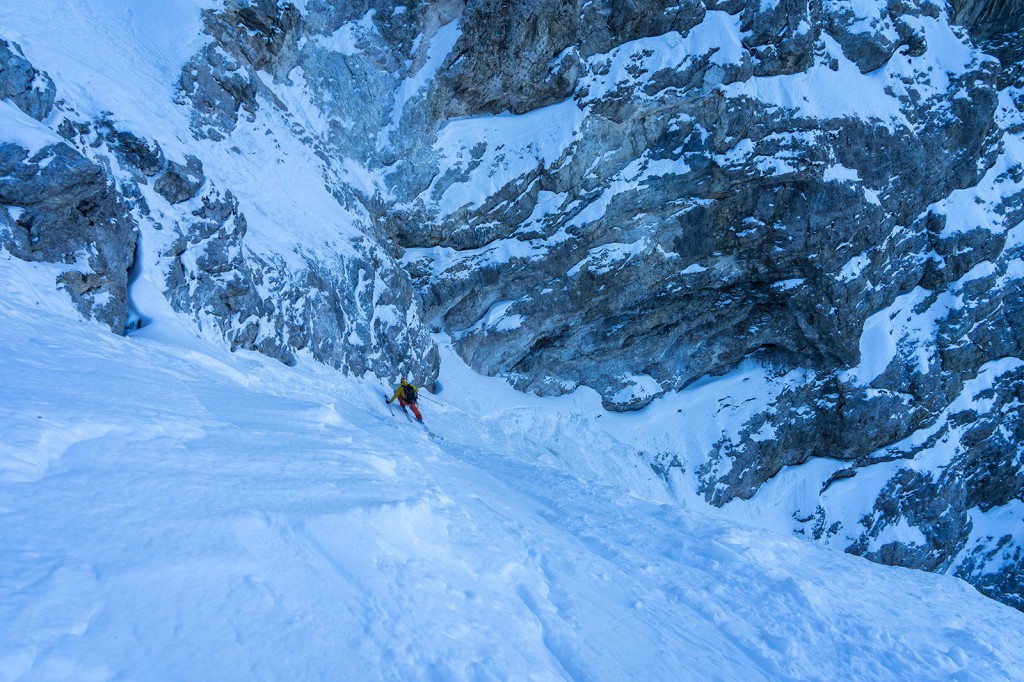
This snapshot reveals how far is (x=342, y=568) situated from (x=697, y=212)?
765 inches

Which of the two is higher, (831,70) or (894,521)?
(831,70)

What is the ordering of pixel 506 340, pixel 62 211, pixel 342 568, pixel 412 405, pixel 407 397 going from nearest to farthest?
pixel 342 568, pixel 62 211, pixel 412 405, pixel 407 397, pixel 506 340

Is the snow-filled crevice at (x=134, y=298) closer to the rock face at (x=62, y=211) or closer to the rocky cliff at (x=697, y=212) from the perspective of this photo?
the rock face at (x=62, y=211)

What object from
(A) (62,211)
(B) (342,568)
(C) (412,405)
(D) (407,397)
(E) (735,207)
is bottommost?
(B) (342,568)

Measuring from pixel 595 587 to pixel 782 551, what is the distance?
248cm

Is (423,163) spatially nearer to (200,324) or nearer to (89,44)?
(89,44)

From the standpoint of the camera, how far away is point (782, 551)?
19.8 ft

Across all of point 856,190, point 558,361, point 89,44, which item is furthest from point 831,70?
point 89,44

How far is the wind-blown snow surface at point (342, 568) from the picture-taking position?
2643mm

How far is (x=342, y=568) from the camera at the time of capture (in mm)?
3514

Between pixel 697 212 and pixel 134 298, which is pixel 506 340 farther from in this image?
pixel 134 298

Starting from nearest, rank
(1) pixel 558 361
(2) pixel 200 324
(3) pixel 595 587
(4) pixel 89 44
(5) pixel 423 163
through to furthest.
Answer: (3) pixel 595 587 → (2) pixel 200 324 → (4) pixel 89 44 → (5) pixel 423 163 → (1) pixel 558 361

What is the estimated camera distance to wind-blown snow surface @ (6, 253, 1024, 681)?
104 inches

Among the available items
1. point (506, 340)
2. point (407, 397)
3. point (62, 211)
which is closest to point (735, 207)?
point (506, 340)
